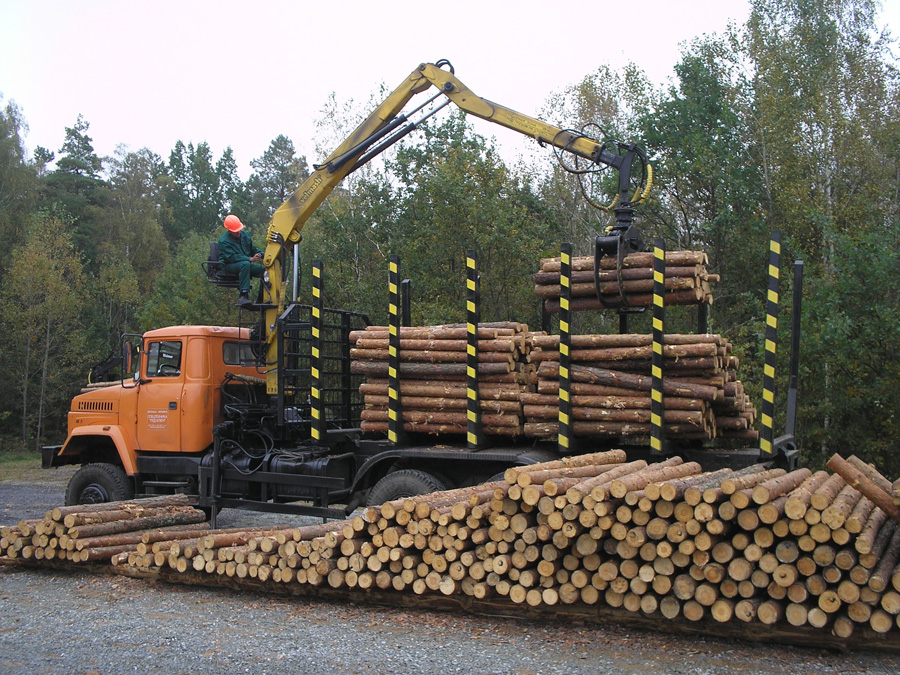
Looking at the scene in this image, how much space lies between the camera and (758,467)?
23.8 feet

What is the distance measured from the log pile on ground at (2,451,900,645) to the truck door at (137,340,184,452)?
4129 mm

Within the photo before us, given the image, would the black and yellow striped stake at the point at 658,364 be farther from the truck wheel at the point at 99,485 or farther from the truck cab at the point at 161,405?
the truck wheel at the point at 99,485

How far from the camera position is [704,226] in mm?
22344

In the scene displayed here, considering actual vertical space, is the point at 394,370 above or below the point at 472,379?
above

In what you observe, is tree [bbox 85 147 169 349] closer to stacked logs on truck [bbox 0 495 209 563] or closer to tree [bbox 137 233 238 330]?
tree [bbox 137 233 238 330]

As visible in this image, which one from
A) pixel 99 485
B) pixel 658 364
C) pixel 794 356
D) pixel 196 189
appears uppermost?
pixel 196 189

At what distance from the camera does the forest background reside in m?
16.3

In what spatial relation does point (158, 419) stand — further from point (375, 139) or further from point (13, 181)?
point (13, 181)

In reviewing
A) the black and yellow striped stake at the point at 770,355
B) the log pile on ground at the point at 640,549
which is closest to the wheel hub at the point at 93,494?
the log pile on ground at the point at 640,549

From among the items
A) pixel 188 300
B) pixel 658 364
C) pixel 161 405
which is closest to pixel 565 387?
pixel 658 364

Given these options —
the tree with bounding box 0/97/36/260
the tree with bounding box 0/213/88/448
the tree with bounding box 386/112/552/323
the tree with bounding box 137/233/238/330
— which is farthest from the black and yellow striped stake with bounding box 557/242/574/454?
the tree with bounding box 0/97/36/260

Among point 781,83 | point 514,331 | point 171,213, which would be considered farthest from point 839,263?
point 171,213

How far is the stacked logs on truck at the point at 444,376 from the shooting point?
29.0ft

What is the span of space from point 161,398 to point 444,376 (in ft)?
14.5
